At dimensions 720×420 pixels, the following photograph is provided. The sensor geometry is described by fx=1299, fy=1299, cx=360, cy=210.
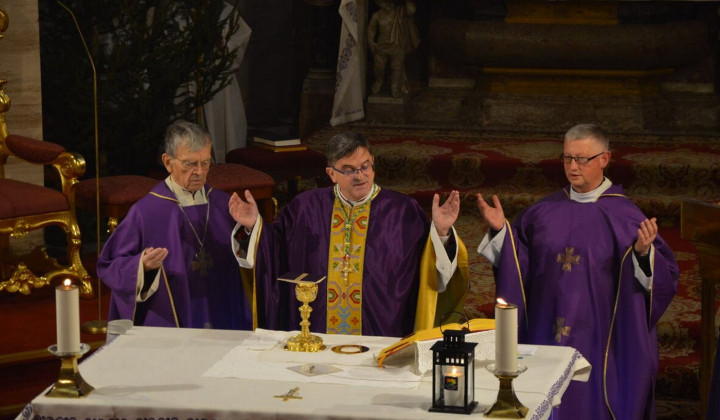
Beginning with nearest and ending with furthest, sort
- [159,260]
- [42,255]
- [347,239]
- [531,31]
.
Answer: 1. [159,260]
2. [347,239]
3. [42,255]
4. [531,31]

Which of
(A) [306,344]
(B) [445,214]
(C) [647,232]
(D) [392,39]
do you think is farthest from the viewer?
(D) [392,39]

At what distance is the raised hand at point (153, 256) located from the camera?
4867 mm

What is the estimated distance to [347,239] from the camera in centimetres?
523

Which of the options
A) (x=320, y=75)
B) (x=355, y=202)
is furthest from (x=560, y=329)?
(x=320, y=75)

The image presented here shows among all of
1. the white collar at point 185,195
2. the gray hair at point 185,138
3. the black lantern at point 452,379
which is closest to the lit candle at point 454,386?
the black lantern at point 452,379

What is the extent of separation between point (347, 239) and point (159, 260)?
78cm

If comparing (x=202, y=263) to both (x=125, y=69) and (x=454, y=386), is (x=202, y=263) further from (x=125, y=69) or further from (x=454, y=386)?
(x=125, y=69)

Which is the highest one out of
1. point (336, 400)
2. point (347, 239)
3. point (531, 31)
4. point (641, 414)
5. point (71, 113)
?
point (531, 31)

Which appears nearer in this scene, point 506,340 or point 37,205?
point 506,340

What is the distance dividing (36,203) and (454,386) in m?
3.72

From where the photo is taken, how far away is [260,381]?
3918 millimetres

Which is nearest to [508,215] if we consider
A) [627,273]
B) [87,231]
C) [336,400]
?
[87,231]

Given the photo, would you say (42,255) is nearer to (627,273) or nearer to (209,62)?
(209,62)

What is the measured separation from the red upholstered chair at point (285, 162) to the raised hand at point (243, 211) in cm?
305
